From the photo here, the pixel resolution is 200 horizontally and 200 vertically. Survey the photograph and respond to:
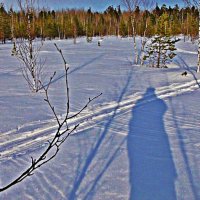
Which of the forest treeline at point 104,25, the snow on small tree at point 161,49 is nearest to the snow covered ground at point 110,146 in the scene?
the snow on small tree at point 161,49

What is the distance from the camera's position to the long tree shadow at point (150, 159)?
341 centimetres

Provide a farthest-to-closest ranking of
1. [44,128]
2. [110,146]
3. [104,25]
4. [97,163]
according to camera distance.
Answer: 1. [104,25]
2. [44,128]
3. [110,146]
4. [97,163]

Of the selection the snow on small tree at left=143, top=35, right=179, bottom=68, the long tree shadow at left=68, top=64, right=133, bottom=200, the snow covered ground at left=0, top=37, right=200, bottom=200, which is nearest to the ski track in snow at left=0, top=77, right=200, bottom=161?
the snow covered ground at left=0, top=37, right=200, bottom=200

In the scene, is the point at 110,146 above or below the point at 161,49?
below

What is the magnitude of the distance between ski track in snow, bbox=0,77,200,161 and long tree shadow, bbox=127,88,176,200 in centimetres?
78

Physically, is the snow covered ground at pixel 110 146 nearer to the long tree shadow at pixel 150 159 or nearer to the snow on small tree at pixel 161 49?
the long tree shadow at pixel 150 159

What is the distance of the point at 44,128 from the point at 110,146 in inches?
62.0

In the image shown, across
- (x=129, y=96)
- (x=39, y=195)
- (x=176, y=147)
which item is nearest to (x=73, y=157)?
(x=39, y=195)

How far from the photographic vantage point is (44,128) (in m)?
5.54

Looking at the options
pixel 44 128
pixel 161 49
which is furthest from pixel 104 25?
pixel 44 128

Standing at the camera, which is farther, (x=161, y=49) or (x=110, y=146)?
(x=161, y=49)

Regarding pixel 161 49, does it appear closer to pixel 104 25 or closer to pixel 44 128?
pixel 44 128

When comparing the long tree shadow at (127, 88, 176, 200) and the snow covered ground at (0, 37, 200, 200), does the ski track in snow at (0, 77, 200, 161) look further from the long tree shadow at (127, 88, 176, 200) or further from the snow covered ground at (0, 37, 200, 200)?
the long tree shadow at (127, 88, 176, 200)

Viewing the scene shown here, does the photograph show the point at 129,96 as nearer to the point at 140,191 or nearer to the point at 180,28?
the point at 140,191
